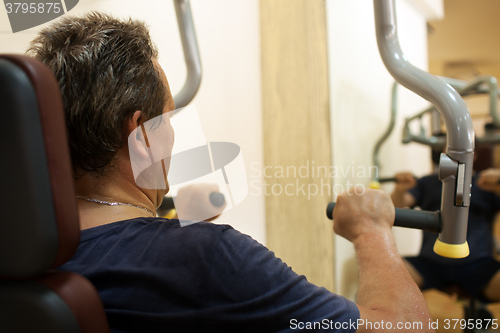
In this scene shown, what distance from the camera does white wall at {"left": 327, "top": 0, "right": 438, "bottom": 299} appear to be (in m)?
1.24

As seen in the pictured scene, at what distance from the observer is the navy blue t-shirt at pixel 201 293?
42cm

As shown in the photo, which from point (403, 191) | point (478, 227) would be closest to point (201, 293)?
point (403, 191)

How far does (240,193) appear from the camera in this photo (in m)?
0.94

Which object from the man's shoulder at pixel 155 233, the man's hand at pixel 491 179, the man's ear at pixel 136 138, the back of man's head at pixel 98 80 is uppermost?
the back of man's head at pixel 98 80

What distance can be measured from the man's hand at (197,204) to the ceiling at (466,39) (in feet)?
8.34

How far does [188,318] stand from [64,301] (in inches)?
5.7

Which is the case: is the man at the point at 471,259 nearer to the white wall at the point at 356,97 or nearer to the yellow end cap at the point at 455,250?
the white wall at the point at 356,97

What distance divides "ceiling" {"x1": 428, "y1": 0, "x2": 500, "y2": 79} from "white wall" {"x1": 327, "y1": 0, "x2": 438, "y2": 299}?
1.23 metres

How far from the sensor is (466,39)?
13.1ft

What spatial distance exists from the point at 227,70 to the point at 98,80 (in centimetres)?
71

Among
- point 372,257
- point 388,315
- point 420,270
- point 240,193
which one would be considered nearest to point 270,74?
point 240,193

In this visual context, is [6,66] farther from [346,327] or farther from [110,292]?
[346,327]

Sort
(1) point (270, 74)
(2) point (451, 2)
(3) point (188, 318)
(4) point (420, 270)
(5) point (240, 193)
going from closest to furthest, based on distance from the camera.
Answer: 1. (3) point (188, 318)
2. (5) point (240, 193)
3. (1) point (270, 74)
4. (4) point (420, 270)
5. (2) point (451, 2)

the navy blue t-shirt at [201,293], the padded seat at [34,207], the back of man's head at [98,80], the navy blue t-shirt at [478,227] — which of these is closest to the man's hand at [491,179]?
the navy blue t-shirt at [478,227]
